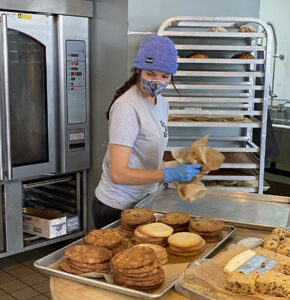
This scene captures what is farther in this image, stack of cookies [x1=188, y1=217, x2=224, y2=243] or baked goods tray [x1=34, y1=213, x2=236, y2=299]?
stack of cookies [x1=188, y1=217, x2=224, y2=243]

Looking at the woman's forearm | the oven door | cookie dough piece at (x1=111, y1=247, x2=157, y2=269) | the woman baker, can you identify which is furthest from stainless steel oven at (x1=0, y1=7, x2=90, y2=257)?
cookie dough piece at (x1=111, y1=247, x2=157, y2=269)

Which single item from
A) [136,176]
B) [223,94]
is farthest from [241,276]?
Result: [223,94]

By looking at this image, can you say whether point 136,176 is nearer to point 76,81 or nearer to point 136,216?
point 136,216

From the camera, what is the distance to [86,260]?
1607 mm

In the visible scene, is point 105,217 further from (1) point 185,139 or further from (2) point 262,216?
(1) point 185,139

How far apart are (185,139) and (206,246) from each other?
189cm

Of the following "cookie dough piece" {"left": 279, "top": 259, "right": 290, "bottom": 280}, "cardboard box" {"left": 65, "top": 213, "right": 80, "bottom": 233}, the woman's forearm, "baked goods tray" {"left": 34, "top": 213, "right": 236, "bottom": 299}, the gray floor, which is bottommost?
the gray floor

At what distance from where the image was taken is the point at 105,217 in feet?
7.69

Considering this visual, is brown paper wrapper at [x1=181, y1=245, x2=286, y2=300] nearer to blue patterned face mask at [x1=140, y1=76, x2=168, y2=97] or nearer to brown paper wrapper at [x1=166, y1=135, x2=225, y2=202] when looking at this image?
brown paper wrapper at [x1=166, y1=135, x2=225, y2=202]

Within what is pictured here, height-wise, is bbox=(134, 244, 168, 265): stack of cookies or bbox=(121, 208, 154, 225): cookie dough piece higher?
bbox=(121, 208, 154, 225): cookie dough piece

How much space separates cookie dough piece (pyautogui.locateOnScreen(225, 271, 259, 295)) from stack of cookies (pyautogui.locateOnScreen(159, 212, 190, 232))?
50 centimetres

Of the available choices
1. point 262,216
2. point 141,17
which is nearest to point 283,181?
point 141,17

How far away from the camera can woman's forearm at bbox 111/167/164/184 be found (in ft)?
6.70

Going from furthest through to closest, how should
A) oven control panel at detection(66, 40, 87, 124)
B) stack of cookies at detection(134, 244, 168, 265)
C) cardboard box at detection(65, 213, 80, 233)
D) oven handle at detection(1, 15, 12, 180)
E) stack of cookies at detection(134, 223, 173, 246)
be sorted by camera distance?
A: 1. cardboard box at detection(65, 213, 80, 233)
2. oven control panel at detection(66, 40, 87, 124)
3. oven handle at detection(1, 15, 12, 180)
4. stack of cookies at detection(134, 223, 173, 246)
5. stack of cookies at detection(134, 244, 168, 265)
